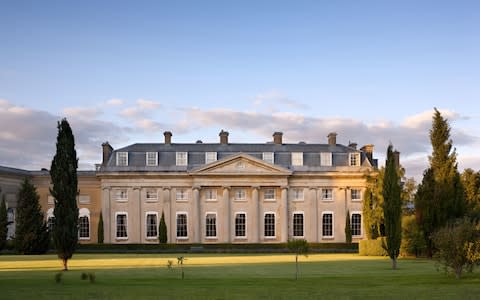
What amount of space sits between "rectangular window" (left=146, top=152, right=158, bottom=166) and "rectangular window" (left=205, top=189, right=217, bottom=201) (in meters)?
5.43

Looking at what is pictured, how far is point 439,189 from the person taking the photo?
141ft

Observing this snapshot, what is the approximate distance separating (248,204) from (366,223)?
1109 centimetres

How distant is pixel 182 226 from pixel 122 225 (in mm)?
5345

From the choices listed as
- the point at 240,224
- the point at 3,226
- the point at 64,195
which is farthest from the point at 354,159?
the point at 64,195

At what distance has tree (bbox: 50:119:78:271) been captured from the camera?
30.4 m

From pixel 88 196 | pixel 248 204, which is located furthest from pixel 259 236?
pixel 88 196

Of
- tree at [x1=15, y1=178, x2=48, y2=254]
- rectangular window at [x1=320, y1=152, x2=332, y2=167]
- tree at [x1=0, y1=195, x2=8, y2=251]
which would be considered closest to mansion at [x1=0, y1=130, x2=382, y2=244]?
rectangular window at [x1=320, y1=152, x2=332, y2=167]

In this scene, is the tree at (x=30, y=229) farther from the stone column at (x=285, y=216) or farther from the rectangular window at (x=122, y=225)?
the stone column at (x=285, y=216)

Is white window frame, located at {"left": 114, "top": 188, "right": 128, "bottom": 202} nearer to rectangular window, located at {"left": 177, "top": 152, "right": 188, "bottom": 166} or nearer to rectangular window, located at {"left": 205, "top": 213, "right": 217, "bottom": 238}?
rectangular window, located at {"left": 177, "top": 152, "right": 188, "bottom": 166}

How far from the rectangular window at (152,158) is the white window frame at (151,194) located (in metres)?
2.45

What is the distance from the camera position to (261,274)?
88.0 ft

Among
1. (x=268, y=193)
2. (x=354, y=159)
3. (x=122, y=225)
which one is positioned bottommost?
(x=122, y=225)

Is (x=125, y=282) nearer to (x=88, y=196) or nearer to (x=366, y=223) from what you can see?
(x=366, y=223)

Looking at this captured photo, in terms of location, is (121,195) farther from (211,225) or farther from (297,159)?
(297,159)
